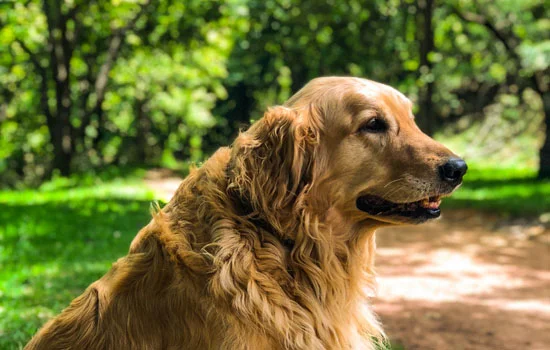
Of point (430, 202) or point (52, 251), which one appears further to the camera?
point (52, 251)

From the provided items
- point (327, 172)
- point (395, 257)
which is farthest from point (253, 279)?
point (395, 257)

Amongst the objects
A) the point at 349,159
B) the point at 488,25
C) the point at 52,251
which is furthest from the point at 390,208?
the point at 488,25

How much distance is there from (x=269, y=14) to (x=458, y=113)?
10.9 meters

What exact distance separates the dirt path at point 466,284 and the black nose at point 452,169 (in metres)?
2.49

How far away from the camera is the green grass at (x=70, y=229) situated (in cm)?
526

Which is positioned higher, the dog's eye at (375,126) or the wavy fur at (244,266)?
the dog's eye at (375,126)

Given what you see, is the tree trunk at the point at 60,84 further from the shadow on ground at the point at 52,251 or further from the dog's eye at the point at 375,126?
the dog's eye at the point at 375,126

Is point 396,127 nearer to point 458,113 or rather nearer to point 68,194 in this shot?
point 68,194

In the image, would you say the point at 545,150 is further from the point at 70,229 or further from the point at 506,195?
the point at 70,229

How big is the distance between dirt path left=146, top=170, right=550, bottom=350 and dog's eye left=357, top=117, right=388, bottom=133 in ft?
8.66

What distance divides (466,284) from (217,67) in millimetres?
18208

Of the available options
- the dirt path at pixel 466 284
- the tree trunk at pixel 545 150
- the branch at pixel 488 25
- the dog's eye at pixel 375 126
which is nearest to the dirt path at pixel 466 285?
the dirt path at pixel 466 284

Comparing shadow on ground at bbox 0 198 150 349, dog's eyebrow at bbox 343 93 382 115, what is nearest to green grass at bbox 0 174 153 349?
shadow on ground at bbox 0 198 150 349

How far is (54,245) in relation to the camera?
781 centimetres
